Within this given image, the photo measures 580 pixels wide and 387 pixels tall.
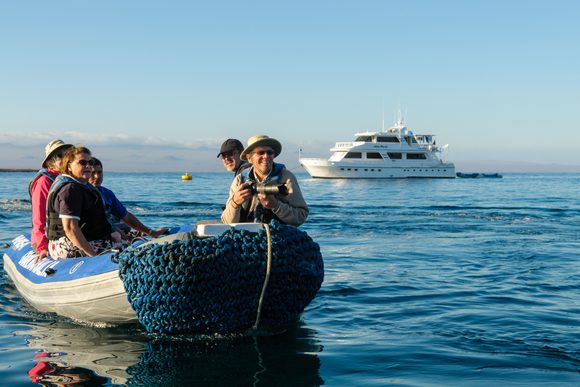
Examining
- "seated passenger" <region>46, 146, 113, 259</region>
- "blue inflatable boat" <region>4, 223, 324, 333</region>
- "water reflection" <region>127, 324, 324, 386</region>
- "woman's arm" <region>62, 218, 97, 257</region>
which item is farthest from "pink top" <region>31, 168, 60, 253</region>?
"water reflection" <region>127, 324, 324, 386</region>

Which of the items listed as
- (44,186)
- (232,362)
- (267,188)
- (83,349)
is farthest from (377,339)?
(44,186)

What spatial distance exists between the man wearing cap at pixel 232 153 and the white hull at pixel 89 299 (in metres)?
1.76

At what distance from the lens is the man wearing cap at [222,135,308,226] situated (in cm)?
557

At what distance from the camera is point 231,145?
6.68 m

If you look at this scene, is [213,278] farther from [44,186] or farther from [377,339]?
[44,186]

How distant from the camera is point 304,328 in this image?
20.8 feet

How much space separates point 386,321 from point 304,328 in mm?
901

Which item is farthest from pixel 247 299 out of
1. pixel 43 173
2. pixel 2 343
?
pixel 43 173

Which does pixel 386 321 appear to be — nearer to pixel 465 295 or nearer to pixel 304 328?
pixel 304 328

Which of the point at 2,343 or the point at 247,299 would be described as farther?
the point at 2,343

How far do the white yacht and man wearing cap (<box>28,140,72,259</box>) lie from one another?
2061 inches

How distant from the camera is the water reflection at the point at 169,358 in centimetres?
477

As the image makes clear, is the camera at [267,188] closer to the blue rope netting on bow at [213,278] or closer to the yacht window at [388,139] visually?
the blue rope netting on bow at [213,278]

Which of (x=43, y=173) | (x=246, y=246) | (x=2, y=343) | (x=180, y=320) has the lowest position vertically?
(x=2, y=343)
